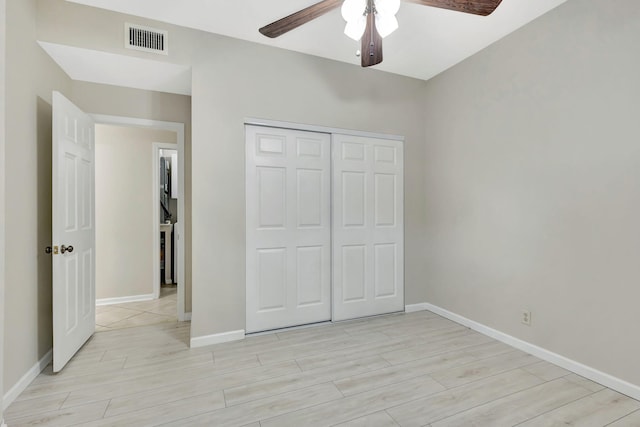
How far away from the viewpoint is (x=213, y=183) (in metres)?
2.78

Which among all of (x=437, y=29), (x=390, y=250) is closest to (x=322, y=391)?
(x=390, y=250)

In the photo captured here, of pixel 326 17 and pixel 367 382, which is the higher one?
pixel 326 17

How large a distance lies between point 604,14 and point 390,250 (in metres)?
2.57

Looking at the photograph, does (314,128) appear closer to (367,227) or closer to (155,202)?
(367,227)

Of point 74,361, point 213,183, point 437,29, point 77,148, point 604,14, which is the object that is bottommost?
point 74,361

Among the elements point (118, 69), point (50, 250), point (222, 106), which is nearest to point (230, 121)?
point (222, 106)

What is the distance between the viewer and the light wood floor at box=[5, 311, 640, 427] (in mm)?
1769

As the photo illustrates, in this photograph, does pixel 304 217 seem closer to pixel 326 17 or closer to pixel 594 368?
pixel 326 17

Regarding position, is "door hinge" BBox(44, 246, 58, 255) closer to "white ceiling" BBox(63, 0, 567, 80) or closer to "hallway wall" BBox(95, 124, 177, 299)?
"hallway wall" BBox(95, 124, 177, 299)

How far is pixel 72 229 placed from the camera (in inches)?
97.8

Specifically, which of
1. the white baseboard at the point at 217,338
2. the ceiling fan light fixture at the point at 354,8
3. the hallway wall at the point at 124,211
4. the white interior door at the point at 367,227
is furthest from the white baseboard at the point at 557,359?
the hallway wall at the point at 124,211

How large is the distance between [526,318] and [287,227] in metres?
2.27

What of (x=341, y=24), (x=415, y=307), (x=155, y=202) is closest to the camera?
Result: (x=341, y=24)

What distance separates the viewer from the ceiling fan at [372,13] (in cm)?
166
